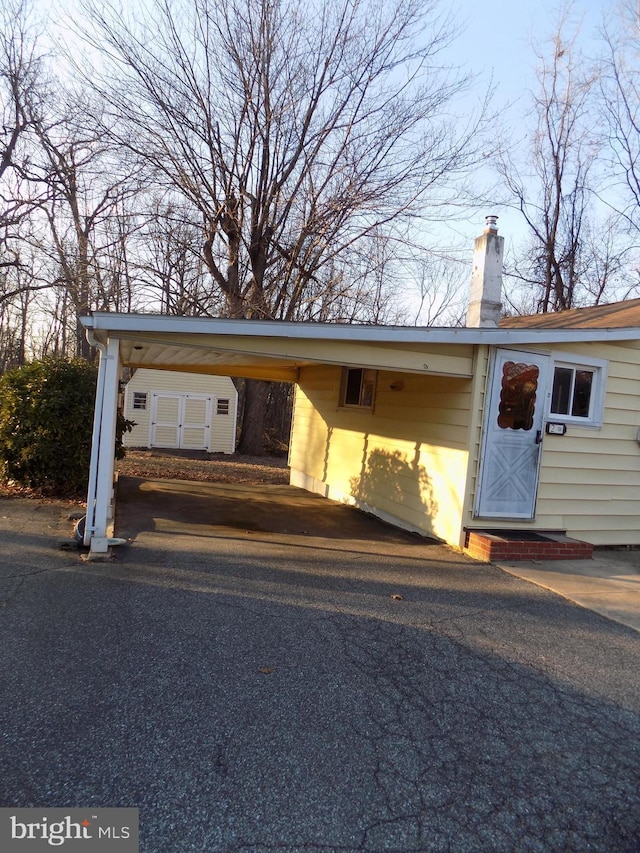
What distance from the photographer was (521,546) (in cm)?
707

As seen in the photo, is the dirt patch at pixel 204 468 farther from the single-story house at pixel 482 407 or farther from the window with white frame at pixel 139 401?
the single-story house at pixel 482 407

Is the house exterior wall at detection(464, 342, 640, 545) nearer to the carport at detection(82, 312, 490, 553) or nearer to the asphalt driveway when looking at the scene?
the carport at detection(82, 312, 490, 553)

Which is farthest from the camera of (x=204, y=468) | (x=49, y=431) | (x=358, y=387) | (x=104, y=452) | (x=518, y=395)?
(x=204, y=468)

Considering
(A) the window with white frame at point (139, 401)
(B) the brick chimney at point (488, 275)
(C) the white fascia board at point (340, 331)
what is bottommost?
(A) the window with white frame at point (139, 401)

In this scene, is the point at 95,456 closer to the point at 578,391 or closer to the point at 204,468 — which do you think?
the point at 578,391

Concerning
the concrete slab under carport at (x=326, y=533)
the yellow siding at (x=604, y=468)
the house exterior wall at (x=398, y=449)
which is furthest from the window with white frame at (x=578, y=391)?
the concrete slab under carport at (x=326, y=533)

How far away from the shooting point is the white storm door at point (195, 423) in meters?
22.0

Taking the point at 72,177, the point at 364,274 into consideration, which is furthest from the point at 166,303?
the point at 364,274

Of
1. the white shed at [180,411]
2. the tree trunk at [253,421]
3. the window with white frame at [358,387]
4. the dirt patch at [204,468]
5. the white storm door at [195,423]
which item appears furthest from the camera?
the white storm door at [195,423]

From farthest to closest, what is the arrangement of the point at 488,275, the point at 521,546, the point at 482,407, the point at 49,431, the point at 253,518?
the point at 49,431 < the point at 253,518 < the point at 488,275 < the point at 482,407 < the point at 521,546

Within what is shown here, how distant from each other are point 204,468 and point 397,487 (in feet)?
26.6

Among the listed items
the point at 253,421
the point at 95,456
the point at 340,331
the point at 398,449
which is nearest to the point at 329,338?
the point at 340,331

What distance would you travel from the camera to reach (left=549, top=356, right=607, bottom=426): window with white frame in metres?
7.75

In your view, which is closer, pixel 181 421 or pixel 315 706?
pixel 315 706
